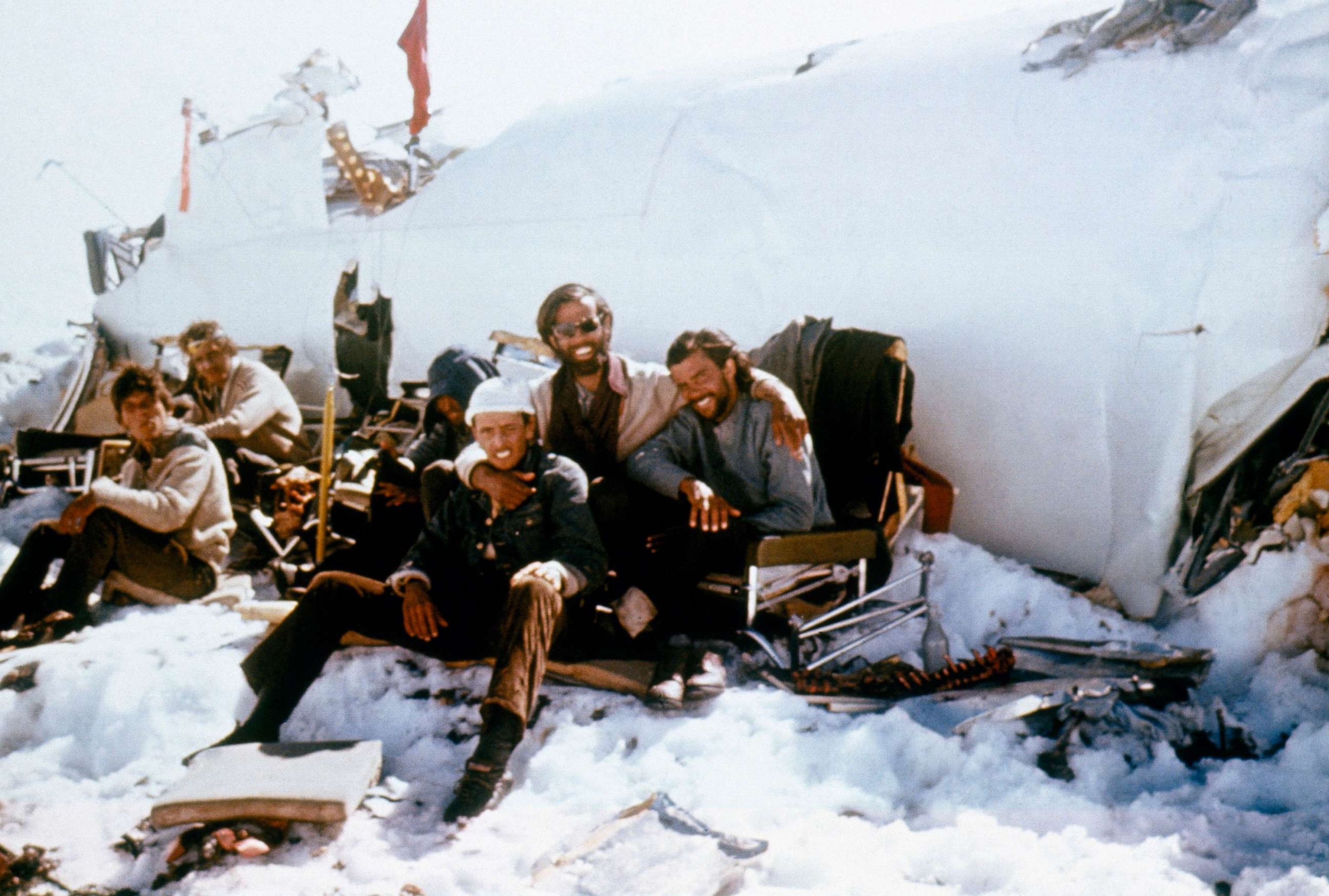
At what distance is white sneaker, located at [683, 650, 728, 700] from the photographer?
3.43 metres

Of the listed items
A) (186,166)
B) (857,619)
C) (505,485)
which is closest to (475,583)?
(505,485)

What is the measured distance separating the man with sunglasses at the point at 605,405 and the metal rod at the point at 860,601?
2.44ft

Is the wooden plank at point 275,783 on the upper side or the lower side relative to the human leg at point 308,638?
lower

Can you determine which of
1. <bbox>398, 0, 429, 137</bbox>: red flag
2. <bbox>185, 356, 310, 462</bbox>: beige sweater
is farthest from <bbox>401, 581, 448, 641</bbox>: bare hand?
<bbox>398, 0, 429, 137</bbox>: red flag

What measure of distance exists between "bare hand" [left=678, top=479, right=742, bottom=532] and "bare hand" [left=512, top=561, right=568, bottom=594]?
75cm

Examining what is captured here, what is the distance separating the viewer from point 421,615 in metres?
3.20

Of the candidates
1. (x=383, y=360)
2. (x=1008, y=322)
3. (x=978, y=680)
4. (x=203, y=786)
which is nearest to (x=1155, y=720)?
(x=978, y=680)

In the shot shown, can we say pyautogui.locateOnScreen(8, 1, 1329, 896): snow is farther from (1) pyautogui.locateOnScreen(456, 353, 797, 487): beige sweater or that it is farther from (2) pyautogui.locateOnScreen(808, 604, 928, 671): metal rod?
(1) pyautogui.locateOnScreen(456, 353, 797, 487): beige sweater

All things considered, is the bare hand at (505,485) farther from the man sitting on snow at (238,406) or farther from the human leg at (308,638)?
the man sitting on snow at (238,406)

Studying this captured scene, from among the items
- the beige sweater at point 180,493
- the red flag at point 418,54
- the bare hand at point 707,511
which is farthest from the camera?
the red flag at point 418,54

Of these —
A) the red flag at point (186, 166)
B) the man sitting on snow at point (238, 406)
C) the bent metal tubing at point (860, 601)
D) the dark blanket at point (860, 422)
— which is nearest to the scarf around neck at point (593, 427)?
the dark blanket at point (860, 422)

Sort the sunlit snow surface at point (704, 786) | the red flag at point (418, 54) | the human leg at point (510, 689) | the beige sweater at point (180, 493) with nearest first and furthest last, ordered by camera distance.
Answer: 1. the sunlit snow surface at point (704, 786)
2. the human leg at point (510, 689)
3. the beige sweater at point (180, 493)
4. the red flag at point (418, 54)

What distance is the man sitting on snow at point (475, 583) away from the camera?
10.1 feet

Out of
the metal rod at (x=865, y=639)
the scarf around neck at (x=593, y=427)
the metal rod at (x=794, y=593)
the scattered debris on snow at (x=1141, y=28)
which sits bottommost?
the metal rod at (x=865, y=639)
